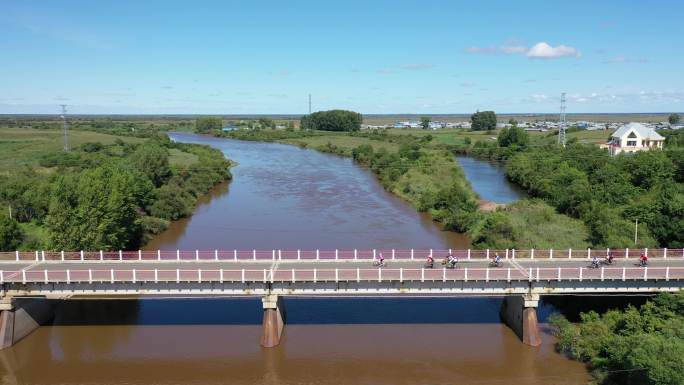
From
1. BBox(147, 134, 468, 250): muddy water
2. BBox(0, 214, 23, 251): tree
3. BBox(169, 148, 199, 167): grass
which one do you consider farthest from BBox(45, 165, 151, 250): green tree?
BBox(169, 148, 199, 167): grass

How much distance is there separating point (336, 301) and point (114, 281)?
43.2 feet

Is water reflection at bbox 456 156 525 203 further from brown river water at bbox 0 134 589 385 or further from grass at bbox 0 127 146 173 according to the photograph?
grass at bbox 0 127 146 173

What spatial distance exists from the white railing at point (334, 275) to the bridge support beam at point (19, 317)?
1.59m

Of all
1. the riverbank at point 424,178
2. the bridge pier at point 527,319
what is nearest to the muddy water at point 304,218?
the riverbank at point 424,178

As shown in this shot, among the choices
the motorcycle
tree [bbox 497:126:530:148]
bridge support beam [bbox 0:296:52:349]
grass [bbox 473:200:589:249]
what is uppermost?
tree [bbox 497:126:530:148]

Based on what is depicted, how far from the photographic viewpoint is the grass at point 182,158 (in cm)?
9238

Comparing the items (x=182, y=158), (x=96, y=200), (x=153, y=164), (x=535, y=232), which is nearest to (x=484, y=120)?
(x=182, y=158)

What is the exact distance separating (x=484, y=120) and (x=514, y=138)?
7420 cm

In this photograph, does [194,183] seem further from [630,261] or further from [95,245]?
[630,261]

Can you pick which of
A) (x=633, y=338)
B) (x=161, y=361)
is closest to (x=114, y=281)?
(x=161, y=361)

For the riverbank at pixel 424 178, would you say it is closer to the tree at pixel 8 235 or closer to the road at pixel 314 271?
the road at pixel 314 271

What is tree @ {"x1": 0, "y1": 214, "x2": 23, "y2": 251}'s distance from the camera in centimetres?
4016

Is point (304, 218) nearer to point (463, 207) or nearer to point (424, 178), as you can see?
point (463, 207)

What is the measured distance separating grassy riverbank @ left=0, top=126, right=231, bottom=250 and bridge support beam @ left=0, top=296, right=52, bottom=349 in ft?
22.2
